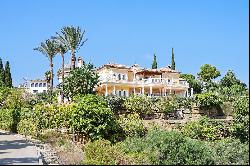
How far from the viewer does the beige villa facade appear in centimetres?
4816

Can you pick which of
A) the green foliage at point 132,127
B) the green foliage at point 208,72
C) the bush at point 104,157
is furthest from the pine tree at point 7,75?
the bush at point 104,157

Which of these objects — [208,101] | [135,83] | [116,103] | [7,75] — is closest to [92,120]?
[116,103]

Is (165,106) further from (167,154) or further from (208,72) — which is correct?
(208,72)

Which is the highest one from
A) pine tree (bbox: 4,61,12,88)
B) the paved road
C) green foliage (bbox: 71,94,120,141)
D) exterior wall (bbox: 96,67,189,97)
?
pine tree (bbox: 4,61,12,88)

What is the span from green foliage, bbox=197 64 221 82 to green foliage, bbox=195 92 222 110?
23432 millimetres

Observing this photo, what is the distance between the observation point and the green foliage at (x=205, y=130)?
29406 millimetres

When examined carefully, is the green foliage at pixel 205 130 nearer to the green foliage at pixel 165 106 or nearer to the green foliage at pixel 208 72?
the green foliage at pixel 165 106

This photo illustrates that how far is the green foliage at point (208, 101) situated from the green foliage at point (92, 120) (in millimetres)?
13672

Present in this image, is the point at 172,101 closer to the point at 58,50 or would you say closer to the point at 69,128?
the point at 69,128

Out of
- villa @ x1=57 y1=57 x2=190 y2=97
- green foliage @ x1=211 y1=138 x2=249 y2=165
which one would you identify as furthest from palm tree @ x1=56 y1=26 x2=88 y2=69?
green foliage @ x1=211 y1=138 x2=249 y2=165

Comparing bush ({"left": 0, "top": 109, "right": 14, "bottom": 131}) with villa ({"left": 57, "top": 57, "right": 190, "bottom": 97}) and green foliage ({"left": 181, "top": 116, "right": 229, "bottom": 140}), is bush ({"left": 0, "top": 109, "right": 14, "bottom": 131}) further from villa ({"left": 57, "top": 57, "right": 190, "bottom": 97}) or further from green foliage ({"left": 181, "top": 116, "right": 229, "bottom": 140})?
green foliage ({"left": 181, "top": 116, "right": 229, "bottom": 140})

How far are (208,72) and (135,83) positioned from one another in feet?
52.5

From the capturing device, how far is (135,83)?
50094 mm

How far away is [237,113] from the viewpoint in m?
25.9
